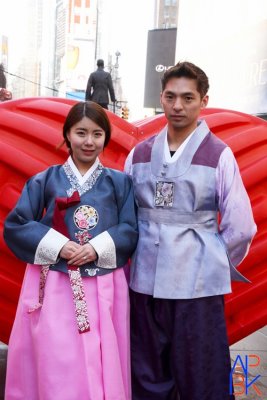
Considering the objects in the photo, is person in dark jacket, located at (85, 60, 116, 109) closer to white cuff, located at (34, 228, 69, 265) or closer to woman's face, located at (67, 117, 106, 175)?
woman's face, located at (67, 117, 106, 175)

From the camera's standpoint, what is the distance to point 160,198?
7.47 ft

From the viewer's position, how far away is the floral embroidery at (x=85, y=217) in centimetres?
222

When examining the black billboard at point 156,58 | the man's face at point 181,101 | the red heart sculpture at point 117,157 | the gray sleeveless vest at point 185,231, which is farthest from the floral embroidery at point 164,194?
the black billboard at point 156,58

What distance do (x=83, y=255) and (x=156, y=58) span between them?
25.6 meters

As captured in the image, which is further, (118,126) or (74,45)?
(74,45)

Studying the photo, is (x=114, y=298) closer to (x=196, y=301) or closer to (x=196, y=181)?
(x=196, y=301)

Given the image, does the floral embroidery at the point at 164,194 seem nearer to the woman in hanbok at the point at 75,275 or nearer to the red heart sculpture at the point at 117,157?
the woman in hanbok at the point at 75,275

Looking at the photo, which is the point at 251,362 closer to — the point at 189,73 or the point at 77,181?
the point at 77,181

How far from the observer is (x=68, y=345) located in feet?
7.05

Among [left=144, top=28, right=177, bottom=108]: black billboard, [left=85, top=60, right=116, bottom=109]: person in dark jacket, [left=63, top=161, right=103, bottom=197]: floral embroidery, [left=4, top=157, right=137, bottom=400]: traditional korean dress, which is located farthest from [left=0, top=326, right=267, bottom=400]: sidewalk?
[left=144, top=28, right=177, bottom=108]: black billboard

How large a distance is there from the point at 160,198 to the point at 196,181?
164mm

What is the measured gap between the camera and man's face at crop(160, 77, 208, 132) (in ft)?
7.35

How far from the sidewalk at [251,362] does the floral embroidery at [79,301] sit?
83cm

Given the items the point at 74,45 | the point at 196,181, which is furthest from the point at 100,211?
the point at 74,45
